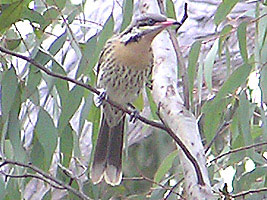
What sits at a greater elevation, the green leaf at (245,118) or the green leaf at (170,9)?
the green leaf at (170,9)

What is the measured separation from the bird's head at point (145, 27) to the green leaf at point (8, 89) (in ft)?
1.16

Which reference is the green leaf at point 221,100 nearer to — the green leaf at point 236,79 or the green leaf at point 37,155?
the green leaf at point 236,79

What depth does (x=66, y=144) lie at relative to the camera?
1.90 meters

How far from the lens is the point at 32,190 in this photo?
259 cm

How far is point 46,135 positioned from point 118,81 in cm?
34

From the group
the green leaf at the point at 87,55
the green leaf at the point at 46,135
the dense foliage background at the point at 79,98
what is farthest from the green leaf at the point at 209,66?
the green leaf at the point at 46,135

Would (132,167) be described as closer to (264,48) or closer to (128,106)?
(128,106)

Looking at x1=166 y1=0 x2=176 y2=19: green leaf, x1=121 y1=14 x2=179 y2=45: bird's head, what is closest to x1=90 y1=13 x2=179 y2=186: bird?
x1=121 y1=14 x2=179 y2=45: bird's head

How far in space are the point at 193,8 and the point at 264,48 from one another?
97 cm

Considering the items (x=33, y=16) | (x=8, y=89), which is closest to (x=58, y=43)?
(x=33, y=16)

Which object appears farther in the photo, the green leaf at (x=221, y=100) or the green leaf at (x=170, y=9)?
the green leaf at (x=170, y=9)

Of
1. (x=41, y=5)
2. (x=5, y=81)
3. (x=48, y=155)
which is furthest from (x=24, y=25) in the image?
(x=48, y=155)

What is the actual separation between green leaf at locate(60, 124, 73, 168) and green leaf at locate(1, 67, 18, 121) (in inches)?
6.7

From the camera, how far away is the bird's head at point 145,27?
1747 mm
